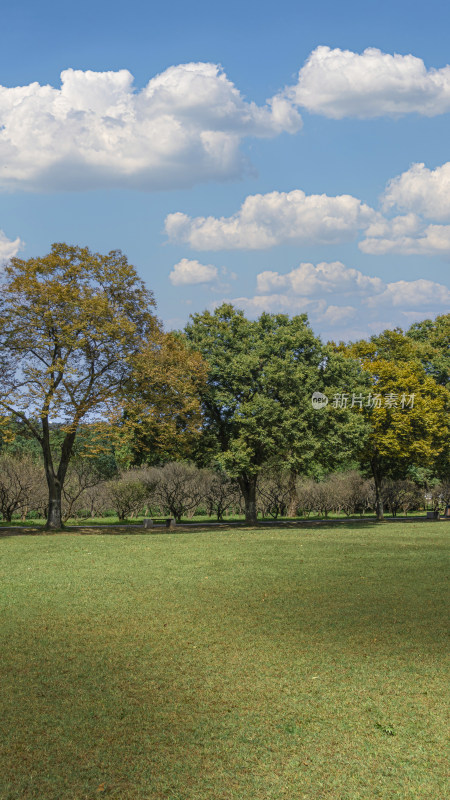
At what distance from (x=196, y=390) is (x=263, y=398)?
10.4ft

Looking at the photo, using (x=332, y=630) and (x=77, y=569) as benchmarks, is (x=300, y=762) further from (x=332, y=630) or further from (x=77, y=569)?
(x=77, y=569)

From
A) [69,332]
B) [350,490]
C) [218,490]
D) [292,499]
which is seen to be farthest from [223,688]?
[350,490]

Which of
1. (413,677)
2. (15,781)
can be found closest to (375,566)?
(413,677)

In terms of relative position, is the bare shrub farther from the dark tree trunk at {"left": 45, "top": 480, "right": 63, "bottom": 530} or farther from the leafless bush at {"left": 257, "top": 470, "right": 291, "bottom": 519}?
the dark tree trunk at {"left": 45, "top": 480, "right": 63, "bottom": 530}

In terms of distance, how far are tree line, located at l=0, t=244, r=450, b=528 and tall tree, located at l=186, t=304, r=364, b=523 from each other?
0.25ft

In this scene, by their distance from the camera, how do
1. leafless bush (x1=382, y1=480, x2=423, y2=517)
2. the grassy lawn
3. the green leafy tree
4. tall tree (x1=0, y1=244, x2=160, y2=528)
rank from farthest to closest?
leafless bush (x1=382, y1=480, x2=423, y2=517) → the green leafy tree → tall tree (x1=0, y1=244, x2=160, y2=528) → the grassy lawn

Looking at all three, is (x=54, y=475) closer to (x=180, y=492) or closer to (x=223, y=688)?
(x=180, y=492)

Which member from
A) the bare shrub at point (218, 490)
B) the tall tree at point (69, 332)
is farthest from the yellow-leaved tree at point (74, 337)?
the bare shrub at point (218, 490)

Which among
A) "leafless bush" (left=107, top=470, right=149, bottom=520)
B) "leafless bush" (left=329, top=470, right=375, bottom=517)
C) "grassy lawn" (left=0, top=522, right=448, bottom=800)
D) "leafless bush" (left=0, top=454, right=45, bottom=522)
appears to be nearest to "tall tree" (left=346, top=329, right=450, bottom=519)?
"leafless bush" (left=329, top=470, right=375, bottom=517)

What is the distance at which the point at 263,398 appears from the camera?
1291 inches

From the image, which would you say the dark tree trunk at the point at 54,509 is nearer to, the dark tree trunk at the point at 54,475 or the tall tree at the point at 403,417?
the dark tree trunk at the point at 54,475

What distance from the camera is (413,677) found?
24.7 feet

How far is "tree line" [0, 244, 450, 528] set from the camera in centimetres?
2819

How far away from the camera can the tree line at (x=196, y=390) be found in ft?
92.5
